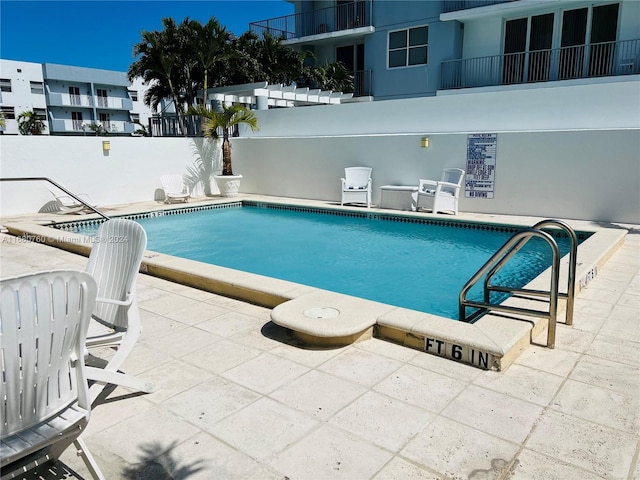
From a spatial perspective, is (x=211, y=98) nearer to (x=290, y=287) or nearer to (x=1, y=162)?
(x=1, y=162)

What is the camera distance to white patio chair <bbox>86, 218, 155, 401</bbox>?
280 centimetres

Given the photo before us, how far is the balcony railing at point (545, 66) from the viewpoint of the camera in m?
14.0

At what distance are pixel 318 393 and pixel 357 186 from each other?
9069 mm

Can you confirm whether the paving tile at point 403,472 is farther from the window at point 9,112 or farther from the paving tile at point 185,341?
the window at point 9,112

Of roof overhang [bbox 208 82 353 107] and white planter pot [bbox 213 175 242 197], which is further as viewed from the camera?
roof overhang [bbox 208 82 353 107]

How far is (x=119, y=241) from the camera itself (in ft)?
10.1

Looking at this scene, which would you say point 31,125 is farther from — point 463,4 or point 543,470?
point 543,470

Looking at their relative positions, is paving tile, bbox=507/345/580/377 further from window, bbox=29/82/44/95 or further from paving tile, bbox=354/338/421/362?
window, bbox=29/82/44/95

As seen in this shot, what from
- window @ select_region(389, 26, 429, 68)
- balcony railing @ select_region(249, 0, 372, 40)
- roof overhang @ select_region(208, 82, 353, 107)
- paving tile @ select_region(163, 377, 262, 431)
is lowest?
paving tile @ select_region(163, 377, 262, 431)

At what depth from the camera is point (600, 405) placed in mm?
2854

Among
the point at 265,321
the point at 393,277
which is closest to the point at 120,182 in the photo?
the point at 393,277

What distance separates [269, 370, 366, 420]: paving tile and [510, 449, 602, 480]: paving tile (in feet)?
3.32

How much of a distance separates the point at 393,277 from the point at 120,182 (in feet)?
29.5

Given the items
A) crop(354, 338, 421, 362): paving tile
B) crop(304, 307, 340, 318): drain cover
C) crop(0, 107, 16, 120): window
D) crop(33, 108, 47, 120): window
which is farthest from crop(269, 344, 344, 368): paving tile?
crop(0, 107, 16, 120): window
